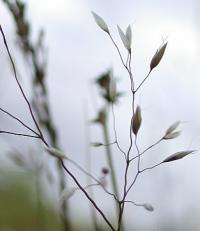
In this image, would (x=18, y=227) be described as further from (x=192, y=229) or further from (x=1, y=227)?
(x=192, y=229)

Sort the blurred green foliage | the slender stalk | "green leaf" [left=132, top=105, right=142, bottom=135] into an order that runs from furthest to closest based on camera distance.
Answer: the blurred green foliage < the slender stalk < "green leaf" [left=132, top=105, right=142, bottom=135]

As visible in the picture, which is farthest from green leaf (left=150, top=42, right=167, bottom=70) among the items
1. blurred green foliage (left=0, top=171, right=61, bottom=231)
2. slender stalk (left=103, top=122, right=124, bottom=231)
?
blurred green foliage (left=0, top=171, right=61, bottom=231)

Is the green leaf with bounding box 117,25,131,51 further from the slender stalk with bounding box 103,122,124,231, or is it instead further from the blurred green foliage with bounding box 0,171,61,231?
the blurred green foliage with bounding box 0,171,61,231

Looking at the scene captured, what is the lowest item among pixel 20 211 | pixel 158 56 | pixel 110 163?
pixel 20 211

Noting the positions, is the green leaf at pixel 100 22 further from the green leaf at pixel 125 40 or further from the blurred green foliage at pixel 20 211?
the blurred green foliage at pixel 20 211

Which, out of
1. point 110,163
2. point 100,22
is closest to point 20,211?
point 110,163

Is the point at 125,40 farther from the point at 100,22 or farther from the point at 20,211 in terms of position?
the point at 20,211

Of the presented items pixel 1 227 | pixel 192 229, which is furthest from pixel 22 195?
pixel 192 229

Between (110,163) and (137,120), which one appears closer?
(137,120)

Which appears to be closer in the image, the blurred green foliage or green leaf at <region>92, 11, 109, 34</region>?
green leaf at <region>92, 11, 109, 34</region>

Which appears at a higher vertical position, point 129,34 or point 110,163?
point 129,34

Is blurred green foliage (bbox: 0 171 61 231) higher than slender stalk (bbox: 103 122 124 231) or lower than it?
lower
